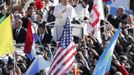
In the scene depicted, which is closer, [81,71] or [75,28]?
[81,71]

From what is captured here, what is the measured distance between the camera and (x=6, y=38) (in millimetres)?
18562

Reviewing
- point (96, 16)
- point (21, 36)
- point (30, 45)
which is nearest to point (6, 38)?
point (30, 45)

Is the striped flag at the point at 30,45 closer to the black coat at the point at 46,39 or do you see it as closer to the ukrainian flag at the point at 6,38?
the black coat at the point at 46,39

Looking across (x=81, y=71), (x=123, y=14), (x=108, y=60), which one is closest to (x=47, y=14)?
(x=123, y=14)

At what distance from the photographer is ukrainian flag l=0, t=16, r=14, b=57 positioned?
18.4m

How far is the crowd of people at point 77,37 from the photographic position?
20578 mm

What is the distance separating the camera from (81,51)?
852 inches

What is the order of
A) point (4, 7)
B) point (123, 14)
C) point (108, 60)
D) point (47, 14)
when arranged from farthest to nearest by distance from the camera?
point (4, 7) < point (47, 14) < point (123, 14) < point (108, 60)

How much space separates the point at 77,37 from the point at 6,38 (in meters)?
4.72

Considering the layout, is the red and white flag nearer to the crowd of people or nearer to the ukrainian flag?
the crowd of people

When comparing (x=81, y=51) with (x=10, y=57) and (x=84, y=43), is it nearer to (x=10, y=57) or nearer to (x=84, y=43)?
(x=84, y=43)

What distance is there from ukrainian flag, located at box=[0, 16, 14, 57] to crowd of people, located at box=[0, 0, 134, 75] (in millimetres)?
996

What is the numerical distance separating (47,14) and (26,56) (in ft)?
11.0

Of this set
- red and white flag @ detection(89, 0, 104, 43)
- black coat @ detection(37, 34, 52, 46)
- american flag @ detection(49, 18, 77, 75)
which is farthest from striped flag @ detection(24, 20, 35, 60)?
american flag @ detection(49, 18, 77, 75)
